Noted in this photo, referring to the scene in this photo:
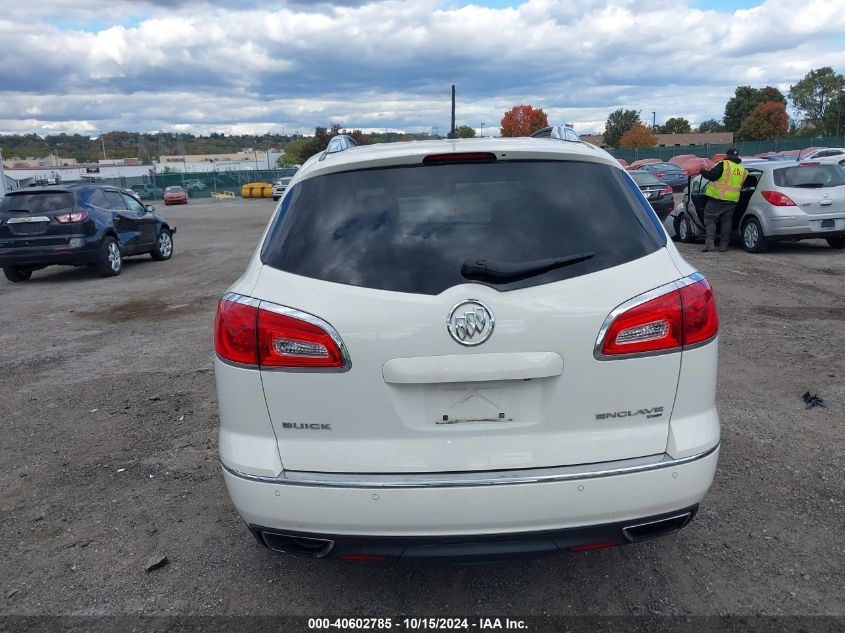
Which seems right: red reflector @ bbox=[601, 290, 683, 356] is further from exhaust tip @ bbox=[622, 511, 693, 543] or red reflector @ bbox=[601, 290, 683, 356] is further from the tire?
the tire

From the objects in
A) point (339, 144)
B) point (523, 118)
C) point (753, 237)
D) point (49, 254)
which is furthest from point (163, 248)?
point (523, 118)

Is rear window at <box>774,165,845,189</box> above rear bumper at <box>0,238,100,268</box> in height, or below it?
above

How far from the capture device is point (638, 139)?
102875mm

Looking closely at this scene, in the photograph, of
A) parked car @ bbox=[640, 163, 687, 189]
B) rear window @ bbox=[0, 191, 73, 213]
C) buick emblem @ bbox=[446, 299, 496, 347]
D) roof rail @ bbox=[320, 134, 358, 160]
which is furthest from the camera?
parked car @ bbox=[640, 163, 687, 189]

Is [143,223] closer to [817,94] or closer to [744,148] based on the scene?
[744,148]

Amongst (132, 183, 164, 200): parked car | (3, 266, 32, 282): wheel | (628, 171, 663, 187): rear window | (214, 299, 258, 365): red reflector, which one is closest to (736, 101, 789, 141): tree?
(132, 183, 164, 200): parked car

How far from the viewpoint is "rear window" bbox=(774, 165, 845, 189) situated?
41.0ft

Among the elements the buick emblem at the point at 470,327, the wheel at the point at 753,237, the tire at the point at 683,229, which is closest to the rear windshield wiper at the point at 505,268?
the buick emblem at the point at 470,327

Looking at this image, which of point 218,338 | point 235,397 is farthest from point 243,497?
point 218,338

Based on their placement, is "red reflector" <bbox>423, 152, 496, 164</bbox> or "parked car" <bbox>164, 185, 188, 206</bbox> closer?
"red reflector" <bbox>423, 152, 496, 164</bbox>

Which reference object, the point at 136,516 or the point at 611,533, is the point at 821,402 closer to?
the point at 611,533

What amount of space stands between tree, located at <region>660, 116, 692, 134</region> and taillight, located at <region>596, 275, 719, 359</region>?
419 feet

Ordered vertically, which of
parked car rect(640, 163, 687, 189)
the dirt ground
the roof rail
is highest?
the roof rail

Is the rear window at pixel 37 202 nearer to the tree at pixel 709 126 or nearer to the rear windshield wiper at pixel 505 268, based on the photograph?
the rear windshield wiper at pixel 505 268
